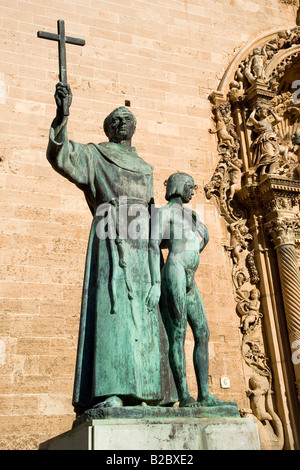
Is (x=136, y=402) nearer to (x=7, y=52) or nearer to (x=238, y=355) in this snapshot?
(x=238, y=355)

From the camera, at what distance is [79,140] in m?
7.50

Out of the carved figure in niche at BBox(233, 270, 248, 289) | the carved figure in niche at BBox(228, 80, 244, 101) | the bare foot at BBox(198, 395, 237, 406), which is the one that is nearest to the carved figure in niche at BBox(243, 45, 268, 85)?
the carved figure in niche at BBox(228, 80, 244, 101)

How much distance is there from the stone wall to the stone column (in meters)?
0.70

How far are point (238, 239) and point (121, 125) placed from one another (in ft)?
15.0

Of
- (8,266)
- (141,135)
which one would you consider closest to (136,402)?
(8,266)

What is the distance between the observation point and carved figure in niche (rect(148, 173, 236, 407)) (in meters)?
3.15

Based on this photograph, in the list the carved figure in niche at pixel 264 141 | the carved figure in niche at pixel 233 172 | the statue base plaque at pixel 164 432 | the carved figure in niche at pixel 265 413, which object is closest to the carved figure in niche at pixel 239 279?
the carved figure in niche at pixel 233 172

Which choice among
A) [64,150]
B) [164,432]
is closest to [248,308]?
[64,150]

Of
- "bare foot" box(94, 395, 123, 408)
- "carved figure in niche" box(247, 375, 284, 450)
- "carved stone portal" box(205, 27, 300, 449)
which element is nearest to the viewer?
"bare foot" box(94, 395, 123, 408)

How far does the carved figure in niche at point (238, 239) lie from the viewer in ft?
25.7

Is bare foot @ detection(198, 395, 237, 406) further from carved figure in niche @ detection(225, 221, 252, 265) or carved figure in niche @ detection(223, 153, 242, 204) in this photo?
carved figure in niche @ detection(223, 153, 242, 204)
